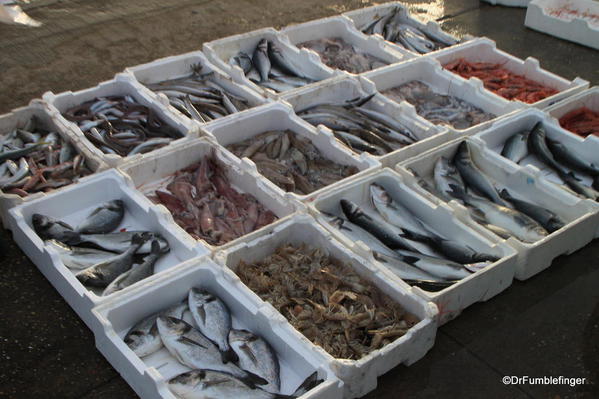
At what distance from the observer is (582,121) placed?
748 cm

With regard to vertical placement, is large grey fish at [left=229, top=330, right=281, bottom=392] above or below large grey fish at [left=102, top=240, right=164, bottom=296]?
below

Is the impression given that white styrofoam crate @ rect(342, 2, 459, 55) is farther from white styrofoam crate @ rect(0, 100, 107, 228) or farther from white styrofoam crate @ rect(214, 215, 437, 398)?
white styrofoam crate @ rect(214, 215, 437, 398)

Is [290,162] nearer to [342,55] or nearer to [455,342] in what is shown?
[455,342]

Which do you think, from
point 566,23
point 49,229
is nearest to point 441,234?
point 49,229

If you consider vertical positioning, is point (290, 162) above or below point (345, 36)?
below

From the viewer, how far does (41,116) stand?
21.9 feet

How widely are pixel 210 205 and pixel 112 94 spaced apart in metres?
2.12

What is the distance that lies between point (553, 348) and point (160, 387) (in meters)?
2.80

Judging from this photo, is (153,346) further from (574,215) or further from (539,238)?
(574,215)

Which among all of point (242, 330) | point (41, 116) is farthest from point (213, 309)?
point (41, 116)

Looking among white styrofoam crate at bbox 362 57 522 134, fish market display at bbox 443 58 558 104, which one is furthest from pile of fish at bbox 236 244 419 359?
fish market display at bbox 443 58 558 104

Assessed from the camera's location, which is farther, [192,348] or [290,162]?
[290,162]

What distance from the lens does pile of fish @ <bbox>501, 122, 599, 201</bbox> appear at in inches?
258

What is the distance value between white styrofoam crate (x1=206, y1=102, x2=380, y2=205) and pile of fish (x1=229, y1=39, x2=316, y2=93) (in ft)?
2.65
